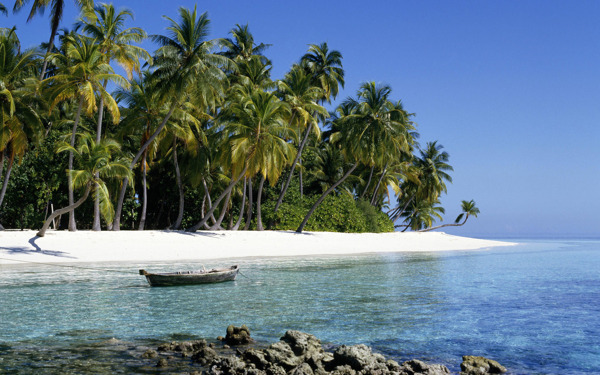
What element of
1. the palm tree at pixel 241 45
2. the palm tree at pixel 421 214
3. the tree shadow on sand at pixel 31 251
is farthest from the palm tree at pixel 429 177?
the tree shadow on sand at pixel 31 251

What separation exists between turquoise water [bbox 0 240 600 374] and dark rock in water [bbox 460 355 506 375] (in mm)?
393

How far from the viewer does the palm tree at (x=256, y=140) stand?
29.9 m

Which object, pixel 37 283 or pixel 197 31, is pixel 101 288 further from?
pixel 197 31

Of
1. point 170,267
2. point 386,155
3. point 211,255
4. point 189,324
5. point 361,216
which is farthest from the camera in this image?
point 361,216

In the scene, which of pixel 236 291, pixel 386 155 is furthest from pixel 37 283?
pixel 386 155

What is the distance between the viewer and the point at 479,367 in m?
8.09

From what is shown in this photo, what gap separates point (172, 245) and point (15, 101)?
10419 mm

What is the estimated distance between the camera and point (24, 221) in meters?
→ 35.3

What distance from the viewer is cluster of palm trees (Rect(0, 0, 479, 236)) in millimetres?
26094

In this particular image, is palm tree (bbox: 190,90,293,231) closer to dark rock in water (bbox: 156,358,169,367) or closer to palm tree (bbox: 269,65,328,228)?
palm tree (bbox: 269,65,328,228)

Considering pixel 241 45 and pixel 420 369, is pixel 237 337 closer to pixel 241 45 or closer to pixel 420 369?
pixel 420 369

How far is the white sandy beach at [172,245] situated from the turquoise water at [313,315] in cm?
214

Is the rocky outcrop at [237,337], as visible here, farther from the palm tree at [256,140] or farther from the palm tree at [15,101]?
the palm tree at [256,140]

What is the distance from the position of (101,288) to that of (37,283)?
2.44 m
